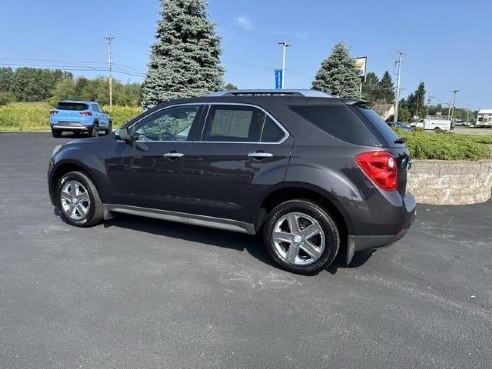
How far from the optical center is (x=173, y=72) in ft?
46.0

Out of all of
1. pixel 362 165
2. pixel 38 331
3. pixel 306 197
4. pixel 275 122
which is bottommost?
pixel 38 331

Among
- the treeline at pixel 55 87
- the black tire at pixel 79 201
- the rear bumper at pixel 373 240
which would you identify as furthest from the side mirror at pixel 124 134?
the treeline at pixel 55 87

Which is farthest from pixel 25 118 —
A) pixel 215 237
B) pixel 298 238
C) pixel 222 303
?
pixel 222 303

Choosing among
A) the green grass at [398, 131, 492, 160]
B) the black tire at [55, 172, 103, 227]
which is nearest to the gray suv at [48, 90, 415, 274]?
the black tire at [55, 172, 103, 227]

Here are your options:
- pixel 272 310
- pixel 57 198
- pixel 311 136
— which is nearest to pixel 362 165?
pixel 311 136

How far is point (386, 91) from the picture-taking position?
133m

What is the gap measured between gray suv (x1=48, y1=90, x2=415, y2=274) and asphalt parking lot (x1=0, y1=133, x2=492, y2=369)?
1.44ft

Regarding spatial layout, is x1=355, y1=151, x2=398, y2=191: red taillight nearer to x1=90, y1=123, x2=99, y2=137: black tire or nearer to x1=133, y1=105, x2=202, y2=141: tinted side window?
x1=133, y1=105, x2=202, y2=141: tinted side window

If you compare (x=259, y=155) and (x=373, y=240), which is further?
(x=259, y=155)

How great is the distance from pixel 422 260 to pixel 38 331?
12.9 ft

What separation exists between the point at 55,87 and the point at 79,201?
321 ft

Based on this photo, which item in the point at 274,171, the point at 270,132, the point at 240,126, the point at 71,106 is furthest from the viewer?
the point at 71,106

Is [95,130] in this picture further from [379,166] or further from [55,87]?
[55,87]

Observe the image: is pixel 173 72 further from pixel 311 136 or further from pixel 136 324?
pixel 136 324
